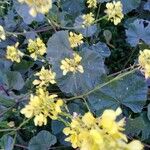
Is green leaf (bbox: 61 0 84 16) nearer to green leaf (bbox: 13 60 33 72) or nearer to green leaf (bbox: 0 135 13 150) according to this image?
green leaf (bbox: 13 60 33 72)

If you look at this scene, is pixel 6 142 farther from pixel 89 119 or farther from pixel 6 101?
pixel 89 119

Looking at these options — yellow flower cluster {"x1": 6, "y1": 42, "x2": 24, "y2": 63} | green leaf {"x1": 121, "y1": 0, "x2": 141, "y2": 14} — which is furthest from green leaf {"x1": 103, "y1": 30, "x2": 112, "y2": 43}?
yellow flower cluster {"x1": 6, "y1": 42, "x2": 24, "y2": 63}

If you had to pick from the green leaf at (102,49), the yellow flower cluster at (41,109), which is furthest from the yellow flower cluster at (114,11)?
the yellow flower cluster at (41,109)

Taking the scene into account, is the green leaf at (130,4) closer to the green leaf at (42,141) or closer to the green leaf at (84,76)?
the green leaf at (84,76)

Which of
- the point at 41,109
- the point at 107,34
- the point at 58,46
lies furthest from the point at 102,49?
the point at 41,109

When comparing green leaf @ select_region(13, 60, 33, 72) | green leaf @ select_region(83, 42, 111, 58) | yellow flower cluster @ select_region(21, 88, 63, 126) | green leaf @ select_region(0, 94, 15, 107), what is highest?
green leaf @ select_region(83, 42, 111, 58)
